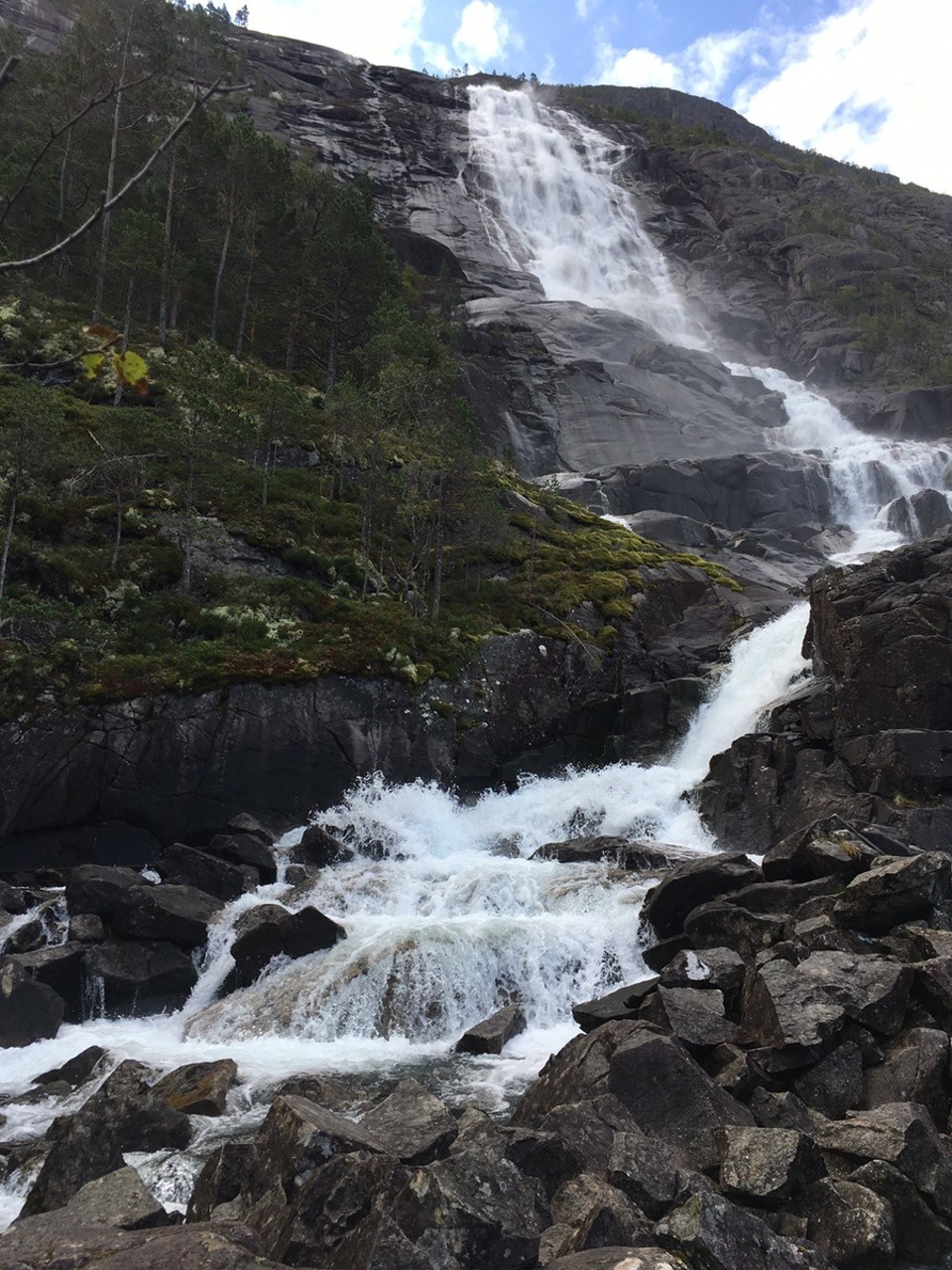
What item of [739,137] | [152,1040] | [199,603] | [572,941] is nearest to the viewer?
[152,1040]

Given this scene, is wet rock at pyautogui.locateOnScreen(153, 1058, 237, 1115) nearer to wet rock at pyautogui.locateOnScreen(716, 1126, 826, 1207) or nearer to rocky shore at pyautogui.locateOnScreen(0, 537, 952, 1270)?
rocky shore at pyautogui.locateOnScreen(0, 537, 952, 1270)

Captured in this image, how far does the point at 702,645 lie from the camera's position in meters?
36.2

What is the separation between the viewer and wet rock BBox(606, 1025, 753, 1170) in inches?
368

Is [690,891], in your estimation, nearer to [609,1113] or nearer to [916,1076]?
[916,1076]

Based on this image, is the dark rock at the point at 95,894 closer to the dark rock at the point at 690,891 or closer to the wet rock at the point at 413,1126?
the wet rock at the point at 413,1126

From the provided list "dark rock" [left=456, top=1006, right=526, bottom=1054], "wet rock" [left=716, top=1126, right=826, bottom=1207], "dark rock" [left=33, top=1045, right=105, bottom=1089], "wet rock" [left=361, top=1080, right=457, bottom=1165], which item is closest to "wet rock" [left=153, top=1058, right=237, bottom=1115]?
"dark rock" [left=33, top=1045, right=105, bottom=1089]

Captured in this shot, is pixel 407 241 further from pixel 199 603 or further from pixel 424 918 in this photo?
pixel 424 918

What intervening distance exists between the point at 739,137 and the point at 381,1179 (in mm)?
206871

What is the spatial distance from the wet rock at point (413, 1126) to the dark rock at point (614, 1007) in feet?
13.2

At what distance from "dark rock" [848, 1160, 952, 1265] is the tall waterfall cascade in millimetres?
5101

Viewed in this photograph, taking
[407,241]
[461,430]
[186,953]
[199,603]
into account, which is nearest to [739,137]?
[407,241]

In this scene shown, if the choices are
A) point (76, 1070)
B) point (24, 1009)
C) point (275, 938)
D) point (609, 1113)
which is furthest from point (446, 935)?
point (609, 1113)

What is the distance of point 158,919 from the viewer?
56.1 ft

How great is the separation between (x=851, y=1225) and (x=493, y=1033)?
24.0 ft
